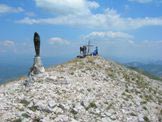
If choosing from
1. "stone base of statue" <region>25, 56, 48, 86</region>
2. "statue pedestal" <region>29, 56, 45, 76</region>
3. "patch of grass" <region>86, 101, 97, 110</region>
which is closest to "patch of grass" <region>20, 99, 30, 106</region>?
"stone base of statue" <region>25, 56, 48, 86</region>

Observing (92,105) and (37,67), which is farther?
(37,67)

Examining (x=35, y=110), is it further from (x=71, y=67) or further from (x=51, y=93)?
(x=71, y=67)

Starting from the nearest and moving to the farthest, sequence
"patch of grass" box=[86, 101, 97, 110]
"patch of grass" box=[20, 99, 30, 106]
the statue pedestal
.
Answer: "patch of grass" box=[20, 99, 30, 106] → "patch of grass" box=[86, 101, 97, 110] → the statue pedestal

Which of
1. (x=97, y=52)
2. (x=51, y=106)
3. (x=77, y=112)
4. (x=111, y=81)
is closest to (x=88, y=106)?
(x=77, y=112)

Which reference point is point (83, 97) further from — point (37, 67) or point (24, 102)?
point (37, 67)

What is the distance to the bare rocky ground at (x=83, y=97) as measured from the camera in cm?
3541

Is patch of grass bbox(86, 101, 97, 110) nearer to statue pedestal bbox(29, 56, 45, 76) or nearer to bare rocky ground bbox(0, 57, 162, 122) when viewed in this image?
bare rocky ground bbox(0, 57, 162, 122)

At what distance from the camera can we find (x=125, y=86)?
4791 cm

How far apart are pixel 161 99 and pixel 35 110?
21.2 metres

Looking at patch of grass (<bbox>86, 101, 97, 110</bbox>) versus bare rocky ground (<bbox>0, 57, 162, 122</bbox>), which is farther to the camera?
patch of grass (<bbox>86, 101, 97, 110</bbox>)

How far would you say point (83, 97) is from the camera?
39969mm

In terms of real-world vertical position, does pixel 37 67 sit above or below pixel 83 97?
above

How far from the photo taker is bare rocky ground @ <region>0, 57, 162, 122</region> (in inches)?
1394

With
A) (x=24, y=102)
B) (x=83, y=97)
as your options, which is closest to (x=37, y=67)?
(x=83, y=97)
